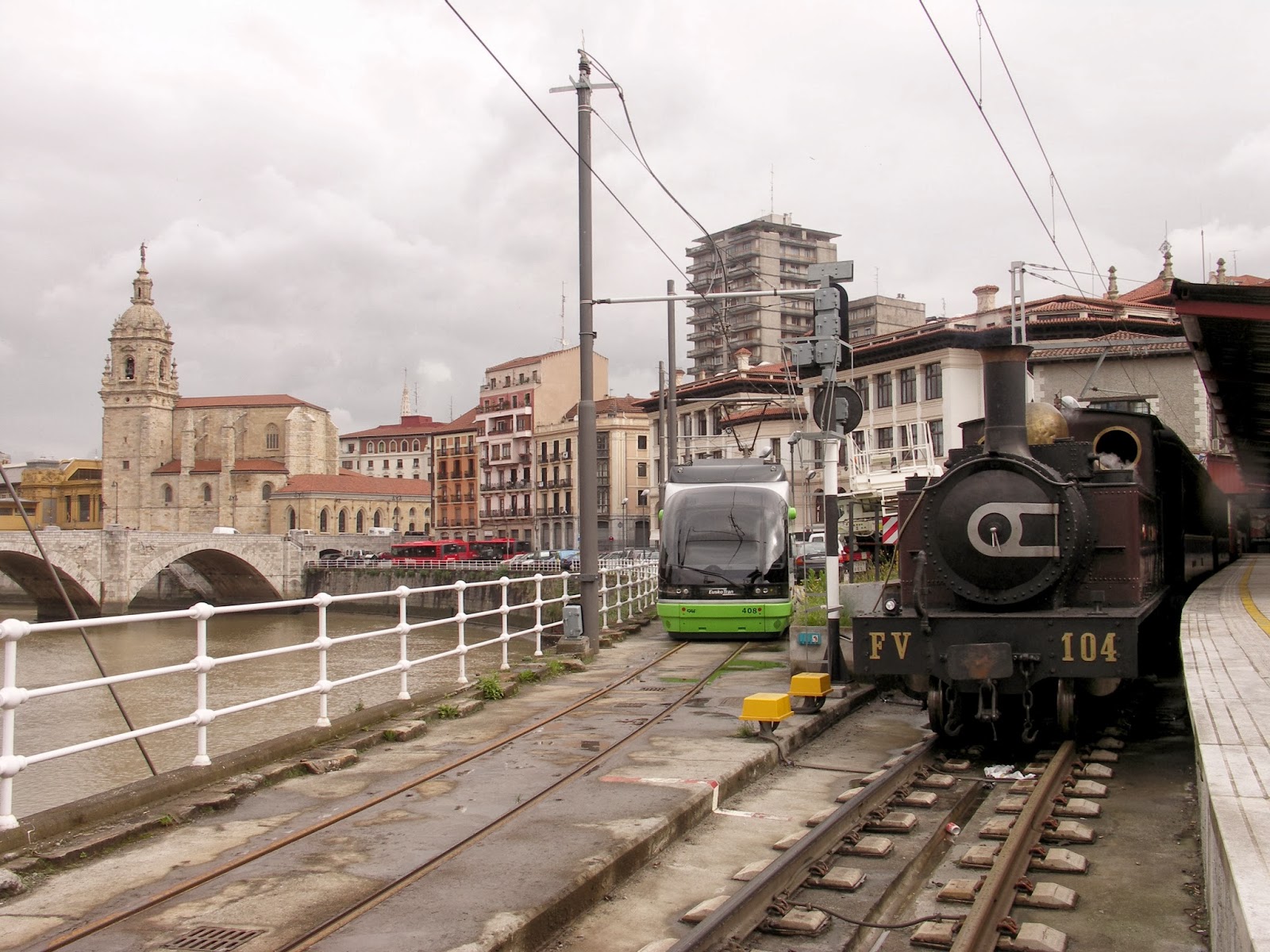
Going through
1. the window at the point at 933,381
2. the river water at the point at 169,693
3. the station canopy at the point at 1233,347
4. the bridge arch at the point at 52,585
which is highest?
the window at the point at 933,381

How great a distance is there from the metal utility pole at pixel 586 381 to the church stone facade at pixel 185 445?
87.5 m

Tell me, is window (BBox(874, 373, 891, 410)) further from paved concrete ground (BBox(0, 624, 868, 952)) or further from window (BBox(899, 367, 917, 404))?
paved concrete ground (BBox(0, 624, 868, 952))

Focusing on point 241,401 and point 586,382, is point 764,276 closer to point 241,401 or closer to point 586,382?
point 241,401

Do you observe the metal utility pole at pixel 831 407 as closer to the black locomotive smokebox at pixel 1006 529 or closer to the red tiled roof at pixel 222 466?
the black locomotive smokebox at pixel 1006 529

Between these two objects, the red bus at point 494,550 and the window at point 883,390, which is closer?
the window at point 883,390

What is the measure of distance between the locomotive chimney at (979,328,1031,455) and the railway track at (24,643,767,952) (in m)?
3.90

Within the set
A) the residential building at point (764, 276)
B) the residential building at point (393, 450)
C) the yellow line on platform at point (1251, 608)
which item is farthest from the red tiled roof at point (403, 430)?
the yellow line on platform at point (1251, 608)

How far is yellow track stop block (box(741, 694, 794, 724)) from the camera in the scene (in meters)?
9.09

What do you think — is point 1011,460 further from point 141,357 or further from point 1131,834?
point 141,357

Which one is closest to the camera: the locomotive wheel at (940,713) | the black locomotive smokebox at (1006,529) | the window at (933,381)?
A: the black locomotive smokebox at (1006,529)

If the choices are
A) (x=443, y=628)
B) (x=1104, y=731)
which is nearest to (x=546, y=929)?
(x=1104, y=731)

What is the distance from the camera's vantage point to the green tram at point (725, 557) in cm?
1795

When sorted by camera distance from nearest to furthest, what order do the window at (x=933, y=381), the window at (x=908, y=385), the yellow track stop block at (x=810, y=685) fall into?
the yellow track stop block at (x=810, y=685) → the window at (x=933, y=381) → the window at (x=908, y=385)

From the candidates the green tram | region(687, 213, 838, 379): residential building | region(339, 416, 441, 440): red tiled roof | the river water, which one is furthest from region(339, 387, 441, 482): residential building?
the green tram
